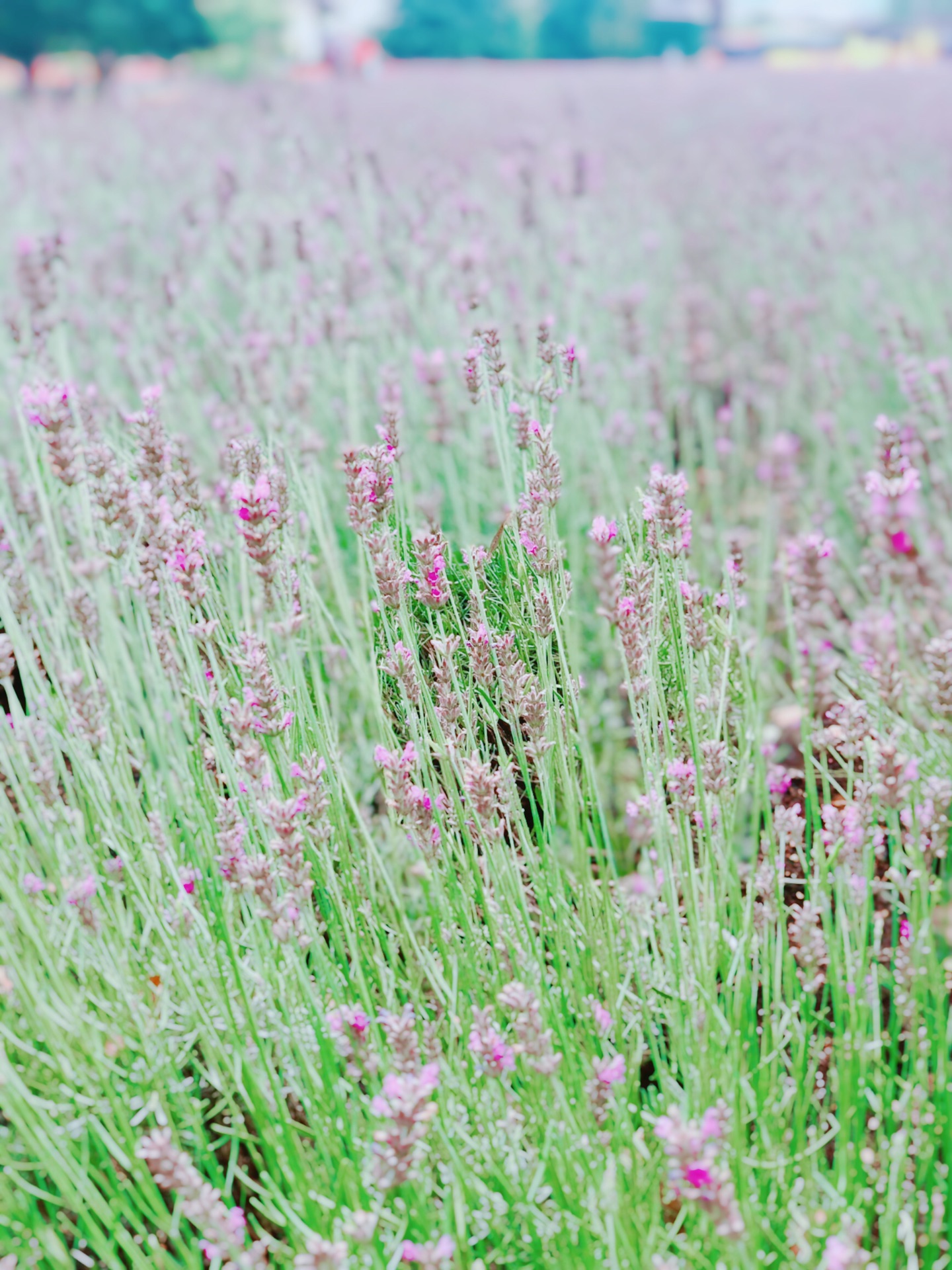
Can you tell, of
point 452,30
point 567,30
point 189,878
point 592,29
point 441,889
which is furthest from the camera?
point 567,30

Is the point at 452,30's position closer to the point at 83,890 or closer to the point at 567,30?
the point at 567,30

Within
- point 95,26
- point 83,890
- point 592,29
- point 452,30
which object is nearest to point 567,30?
point 592,29

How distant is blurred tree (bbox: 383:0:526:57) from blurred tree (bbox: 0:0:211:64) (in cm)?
997

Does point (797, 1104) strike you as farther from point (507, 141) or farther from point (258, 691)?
point (507, 141)

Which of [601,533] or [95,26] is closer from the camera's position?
[601,533]

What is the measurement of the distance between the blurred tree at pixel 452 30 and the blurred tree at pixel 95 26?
393 inches

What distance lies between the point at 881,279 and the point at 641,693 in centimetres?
334

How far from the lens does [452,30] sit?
29.0 meters

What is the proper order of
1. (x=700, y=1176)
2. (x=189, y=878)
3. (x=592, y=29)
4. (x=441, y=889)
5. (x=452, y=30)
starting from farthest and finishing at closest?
(x=592, y=29) → (x=452, y=30) → (x=189, y=878) → (x=441, y=889) → (x=700, y=1176)

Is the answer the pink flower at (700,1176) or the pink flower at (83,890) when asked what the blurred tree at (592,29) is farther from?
the pink flower at (700,1176)

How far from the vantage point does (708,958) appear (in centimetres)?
111

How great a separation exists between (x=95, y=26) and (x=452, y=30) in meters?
13.2

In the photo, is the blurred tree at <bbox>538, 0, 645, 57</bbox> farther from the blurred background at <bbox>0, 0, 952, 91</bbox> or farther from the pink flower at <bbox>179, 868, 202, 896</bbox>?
the pink flower at <bbox>179, 868, 202, 896</bbox>

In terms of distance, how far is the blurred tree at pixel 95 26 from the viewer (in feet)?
63.1
